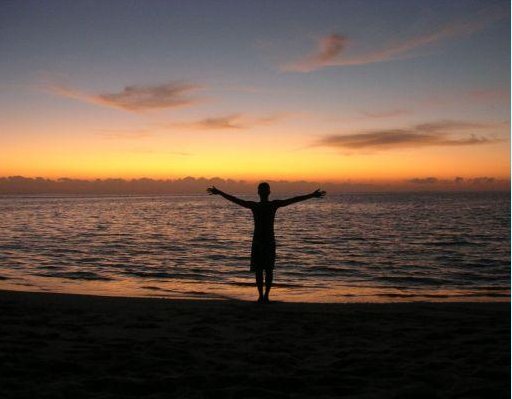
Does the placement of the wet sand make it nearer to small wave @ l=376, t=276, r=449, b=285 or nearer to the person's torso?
the person's torso

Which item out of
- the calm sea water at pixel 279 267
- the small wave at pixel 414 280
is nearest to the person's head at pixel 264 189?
the calm sea water at pixel 279 267

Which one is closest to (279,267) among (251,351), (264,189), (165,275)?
(165,275)

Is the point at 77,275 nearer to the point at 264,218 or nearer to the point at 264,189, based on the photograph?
the point at 264,218

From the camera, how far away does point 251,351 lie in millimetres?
6191

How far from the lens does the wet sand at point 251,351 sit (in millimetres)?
4754

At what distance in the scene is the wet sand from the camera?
4754 mm

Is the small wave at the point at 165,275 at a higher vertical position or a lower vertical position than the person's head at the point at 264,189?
lower

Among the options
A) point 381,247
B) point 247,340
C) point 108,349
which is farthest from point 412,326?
point 381,247

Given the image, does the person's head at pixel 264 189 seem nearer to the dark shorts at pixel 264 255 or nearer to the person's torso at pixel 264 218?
the person's torso at pixel 264 218

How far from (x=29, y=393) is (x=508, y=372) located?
5351 millimetres

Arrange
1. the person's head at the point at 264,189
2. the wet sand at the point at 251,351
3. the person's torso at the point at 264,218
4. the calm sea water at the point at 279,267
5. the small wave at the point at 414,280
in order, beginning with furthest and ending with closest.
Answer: the small wave at the point at 414,280, the calm sea water at the point at 279,267, the person's torso at the point at 264,218, the person's head at the point at 264,189, the wet sand at the point at 251,351

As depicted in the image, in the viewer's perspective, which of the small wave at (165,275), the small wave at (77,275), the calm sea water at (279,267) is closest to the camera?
the calm sea water at (279,267)

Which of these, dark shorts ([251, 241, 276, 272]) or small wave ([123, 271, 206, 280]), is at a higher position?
dark shorts ([251, 241, 276, 272])

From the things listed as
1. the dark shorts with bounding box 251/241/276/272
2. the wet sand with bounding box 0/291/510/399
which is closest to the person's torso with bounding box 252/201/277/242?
the dark shorts with bounding box 251/241/276/272
